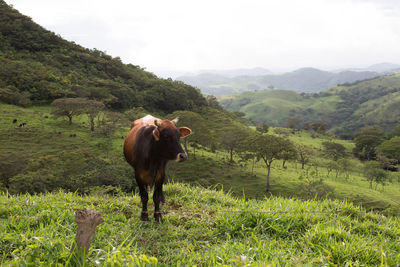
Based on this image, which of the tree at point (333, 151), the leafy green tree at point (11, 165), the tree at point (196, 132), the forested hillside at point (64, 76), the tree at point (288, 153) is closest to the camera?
the leafy green tree at point (11, 165)

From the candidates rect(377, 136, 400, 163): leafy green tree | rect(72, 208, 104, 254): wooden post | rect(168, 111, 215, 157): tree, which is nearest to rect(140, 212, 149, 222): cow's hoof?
rect(72, 208, 104, 254): wooden post

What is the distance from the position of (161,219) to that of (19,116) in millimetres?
52844

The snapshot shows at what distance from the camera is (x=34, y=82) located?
60.2 metres

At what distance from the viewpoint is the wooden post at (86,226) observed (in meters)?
2.68

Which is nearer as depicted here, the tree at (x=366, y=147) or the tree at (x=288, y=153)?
the tree at (x=288, y=153)

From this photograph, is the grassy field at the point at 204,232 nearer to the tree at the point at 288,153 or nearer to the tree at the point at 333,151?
the tree at the point at 288,153

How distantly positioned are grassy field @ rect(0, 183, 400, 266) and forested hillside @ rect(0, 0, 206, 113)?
60.5 metres

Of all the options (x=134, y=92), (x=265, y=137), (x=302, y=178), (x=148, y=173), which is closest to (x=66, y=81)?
(x=134, y=92)

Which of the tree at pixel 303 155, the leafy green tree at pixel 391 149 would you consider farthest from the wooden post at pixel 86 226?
the leafy green tree at pixel 391 149

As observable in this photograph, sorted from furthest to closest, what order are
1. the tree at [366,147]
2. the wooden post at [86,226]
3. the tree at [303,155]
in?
the tree at [366,147] → the tree at [303,155] → the wooden post at [86,226]

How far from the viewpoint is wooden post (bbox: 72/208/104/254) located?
2684 mm

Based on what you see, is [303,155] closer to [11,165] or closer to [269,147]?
[269,147]

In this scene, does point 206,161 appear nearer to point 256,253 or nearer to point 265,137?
point 265,137

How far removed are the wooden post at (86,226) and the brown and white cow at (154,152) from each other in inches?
84.0
